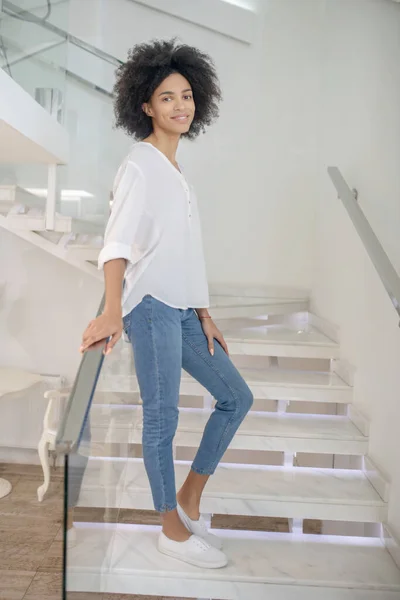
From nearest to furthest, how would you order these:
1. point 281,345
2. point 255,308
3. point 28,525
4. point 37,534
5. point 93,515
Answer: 1. point 93,515
2. point 37,534
3. point 28,525
4. point 281,345
5. point 255,308

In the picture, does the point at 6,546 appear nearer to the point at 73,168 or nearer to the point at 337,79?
the point at 73,168

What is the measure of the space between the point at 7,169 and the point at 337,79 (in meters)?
2.38

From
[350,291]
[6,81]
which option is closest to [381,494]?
[350,291]

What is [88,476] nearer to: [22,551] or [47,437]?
[22,551]

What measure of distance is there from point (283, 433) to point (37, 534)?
1.41 m

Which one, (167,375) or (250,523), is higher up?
(167,375)

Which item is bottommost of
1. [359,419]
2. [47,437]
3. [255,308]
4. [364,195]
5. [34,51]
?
[47,437]

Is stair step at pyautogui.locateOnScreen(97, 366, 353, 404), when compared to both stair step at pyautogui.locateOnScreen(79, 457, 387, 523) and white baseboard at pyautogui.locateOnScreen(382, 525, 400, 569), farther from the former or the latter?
white baseboard at pyautogui.locateOnScreen(382, 525, 400, 569)

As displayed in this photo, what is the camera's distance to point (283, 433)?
2715mm

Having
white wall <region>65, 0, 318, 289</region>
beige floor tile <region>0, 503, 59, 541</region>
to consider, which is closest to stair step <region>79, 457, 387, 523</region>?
beige floor tile <region>0, 503, 59, 541</region>

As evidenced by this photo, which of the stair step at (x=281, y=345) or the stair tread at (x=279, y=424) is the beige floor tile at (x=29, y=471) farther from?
the stair step at (x=281, y=345)

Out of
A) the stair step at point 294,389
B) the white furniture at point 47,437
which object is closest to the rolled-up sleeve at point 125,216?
the stair step at point 294,389

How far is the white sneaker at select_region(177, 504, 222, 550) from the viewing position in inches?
80.7

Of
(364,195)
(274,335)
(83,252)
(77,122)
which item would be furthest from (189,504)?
(77,122)
